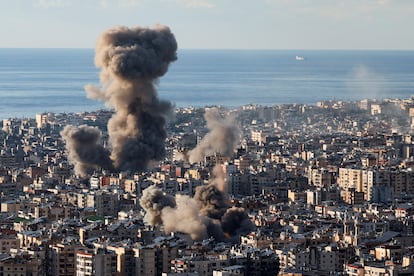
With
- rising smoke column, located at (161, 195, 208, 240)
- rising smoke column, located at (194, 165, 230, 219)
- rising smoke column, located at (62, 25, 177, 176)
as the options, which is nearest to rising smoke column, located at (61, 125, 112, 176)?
rising smoke column, located at (62, 25, 177, 176)

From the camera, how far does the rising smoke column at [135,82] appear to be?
162 feet

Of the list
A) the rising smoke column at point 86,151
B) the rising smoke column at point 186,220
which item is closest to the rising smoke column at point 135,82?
the rising smoke column at point 86,151

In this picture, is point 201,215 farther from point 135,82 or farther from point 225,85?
point 225,85

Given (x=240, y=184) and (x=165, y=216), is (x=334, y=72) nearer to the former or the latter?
(x=240, y=184)

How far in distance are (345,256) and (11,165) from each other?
31.3 meters

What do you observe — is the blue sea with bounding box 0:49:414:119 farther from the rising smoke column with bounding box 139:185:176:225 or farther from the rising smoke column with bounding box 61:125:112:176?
the rising smoke column with bounding box 139:185:176:225

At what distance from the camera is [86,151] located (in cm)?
5353

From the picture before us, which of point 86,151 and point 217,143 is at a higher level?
point 86,151

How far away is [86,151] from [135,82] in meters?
4.58

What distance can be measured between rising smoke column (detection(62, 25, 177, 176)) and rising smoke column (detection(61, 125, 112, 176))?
1149 mm

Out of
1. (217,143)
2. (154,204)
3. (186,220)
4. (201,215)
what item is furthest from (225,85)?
(186,220)

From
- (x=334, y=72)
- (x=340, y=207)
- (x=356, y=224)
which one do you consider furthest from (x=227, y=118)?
(x=334, y=72)

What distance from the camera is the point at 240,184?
5191cm

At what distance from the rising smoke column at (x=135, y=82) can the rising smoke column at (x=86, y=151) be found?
1149 millimetres
